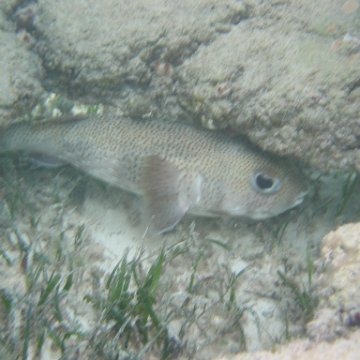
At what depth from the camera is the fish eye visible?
148 inches

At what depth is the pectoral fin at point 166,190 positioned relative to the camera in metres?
3.80

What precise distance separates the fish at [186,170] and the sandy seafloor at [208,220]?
0.77 feet

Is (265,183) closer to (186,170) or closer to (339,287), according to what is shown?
(186,170)

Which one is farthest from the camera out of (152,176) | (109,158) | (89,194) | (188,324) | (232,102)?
(89,194)

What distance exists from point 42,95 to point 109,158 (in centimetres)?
90

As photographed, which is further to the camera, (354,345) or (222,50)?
(222,50)

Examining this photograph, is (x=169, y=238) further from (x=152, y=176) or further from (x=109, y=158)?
(x=109, y=158)

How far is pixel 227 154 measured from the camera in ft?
12.6

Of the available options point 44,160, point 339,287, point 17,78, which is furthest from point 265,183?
point 17,78

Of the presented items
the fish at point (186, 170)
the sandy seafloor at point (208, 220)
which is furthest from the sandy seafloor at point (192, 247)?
the fish at point (186, 170)

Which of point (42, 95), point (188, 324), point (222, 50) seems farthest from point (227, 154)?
point (42, 95)

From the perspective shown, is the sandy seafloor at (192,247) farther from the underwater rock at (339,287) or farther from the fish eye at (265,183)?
the underwater rock at (339,287)

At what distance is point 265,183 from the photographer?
3.77m

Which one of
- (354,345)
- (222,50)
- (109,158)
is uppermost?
(222,50)
